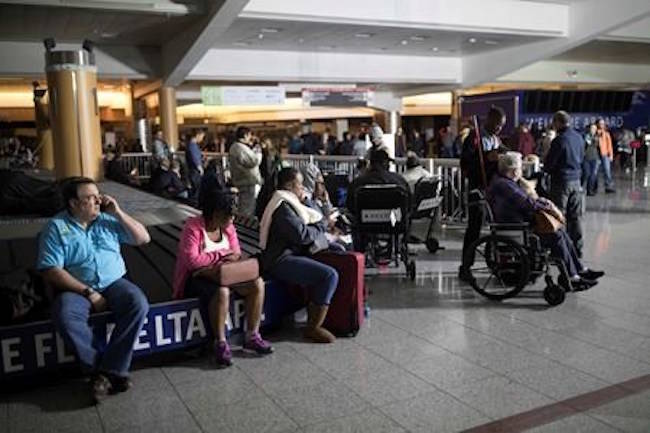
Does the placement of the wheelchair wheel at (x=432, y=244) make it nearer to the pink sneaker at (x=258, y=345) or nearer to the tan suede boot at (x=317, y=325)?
the tan suede boot at (x=317, y=325)

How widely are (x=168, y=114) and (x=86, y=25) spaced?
4.60m

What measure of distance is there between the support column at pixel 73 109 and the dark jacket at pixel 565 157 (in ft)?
19.4

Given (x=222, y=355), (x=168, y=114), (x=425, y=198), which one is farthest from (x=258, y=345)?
(x=168, y=114)

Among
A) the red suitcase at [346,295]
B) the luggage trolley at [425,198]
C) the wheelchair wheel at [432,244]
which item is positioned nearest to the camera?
the red suitcase at [346,295]

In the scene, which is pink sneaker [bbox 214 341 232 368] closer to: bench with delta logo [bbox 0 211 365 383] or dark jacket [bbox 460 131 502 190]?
bench with delta logo [bbox 0 211 365 383]

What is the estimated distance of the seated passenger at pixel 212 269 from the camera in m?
3.63

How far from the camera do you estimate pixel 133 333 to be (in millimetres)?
3285

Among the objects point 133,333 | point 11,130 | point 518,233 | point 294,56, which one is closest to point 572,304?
point 518,233

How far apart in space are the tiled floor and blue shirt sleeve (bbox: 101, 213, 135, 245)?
77 cm

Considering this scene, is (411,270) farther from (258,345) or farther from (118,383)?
(118,383)

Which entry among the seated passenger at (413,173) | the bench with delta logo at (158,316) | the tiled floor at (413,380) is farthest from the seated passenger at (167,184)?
the tiled floor at (413,380)

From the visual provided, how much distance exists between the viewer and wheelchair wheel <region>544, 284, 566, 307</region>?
4.66 m

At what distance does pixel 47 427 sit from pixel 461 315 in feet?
9.29

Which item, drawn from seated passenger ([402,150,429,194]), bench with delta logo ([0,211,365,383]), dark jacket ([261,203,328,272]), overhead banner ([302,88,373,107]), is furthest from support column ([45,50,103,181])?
overhead banner ([302,88,373,107])
